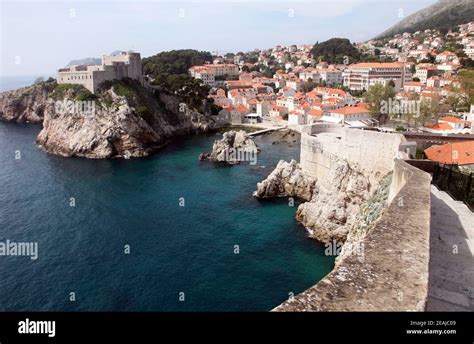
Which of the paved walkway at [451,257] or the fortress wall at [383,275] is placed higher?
the fortress wall at [383,275]

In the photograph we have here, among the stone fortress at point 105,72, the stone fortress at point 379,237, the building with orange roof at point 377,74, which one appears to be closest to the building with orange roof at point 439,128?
the stone fortress at point 379,237

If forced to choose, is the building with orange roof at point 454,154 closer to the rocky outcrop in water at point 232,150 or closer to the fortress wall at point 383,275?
the fortress wall at point 383,275

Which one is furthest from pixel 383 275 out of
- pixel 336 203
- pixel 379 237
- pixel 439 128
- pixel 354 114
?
pixel 354 114

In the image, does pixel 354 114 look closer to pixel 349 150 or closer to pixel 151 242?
pixel 349 150

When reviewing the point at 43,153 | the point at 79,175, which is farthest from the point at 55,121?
the point at 79,175

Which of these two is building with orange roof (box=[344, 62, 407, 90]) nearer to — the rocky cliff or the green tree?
the green tree

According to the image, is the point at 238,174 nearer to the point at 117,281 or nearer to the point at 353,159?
the point at 353,159

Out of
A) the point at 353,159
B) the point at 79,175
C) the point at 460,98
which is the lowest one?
the point at 79,175
